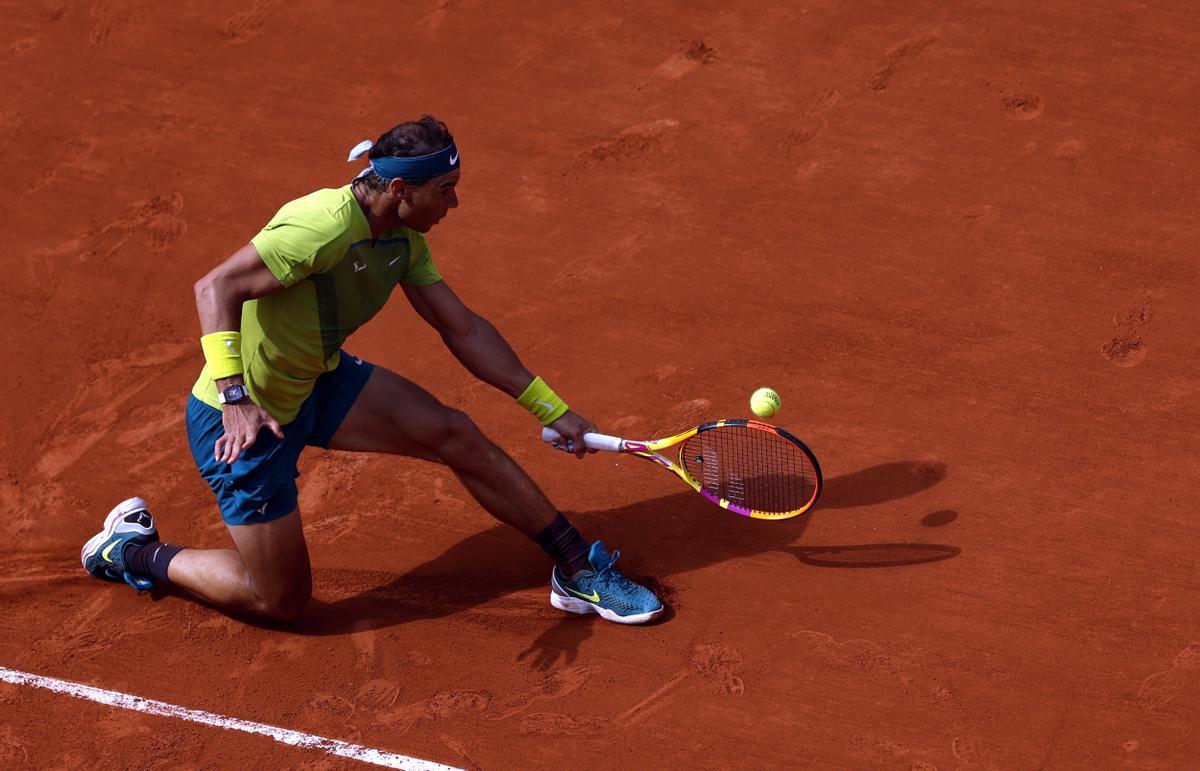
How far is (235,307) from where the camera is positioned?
17.6 ft

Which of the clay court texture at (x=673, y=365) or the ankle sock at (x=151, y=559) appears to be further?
the ankle sock at (x=151, y=559)

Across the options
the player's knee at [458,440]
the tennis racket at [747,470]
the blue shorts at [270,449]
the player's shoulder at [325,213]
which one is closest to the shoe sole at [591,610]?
the tennis racket at [747,470]

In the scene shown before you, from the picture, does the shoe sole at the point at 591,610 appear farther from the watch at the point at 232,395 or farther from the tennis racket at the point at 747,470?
the watch at the point at 232,395

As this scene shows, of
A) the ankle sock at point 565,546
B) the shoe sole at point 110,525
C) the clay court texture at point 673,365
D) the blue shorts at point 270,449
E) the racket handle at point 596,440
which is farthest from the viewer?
the shoe sole at point 110,525

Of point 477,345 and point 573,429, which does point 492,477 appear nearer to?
point 573,429

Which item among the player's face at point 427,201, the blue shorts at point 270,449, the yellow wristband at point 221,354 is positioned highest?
the player's face at point 427,201

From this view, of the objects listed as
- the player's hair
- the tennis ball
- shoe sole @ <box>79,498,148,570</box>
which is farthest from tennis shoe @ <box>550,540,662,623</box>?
shoe sole @ <box>79,498,148,570</box>

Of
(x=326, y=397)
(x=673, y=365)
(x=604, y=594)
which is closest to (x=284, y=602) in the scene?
(x=326, y=397)

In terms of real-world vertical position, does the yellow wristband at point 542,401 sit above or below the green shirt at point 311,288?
below

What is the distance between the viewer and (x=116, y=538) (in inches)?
251

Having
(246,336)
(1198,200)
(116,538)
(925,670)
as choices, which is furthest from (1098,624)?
(116,538)

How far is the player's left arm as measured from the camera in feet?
19.5

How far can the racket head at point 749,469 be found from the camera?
629 centimetres

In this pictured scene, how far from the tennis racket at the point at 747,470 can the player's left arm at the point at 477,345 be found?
15 centimetres
